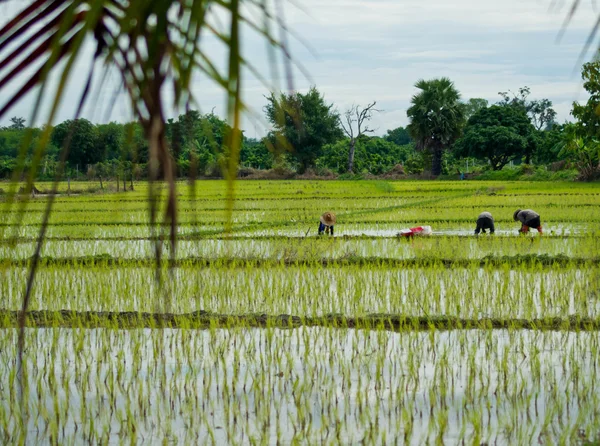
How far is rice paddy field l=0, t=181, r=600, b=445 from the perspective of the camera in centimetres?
319

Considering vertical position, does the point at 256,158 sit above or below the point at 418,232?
above

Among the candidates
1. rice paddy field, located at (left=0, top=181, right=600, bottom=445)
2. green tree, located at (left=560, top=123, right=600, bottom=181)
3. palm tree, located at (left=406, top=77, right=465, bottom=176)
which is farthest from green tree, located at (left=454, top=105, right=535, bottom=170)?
rice paddy field, located at (left=0, top=181, right=600, bottom=445)

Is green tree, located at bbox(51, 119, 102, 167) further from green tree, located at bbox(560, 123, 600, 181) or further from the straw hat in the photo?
green tree, located at bbox(560, 123, 600, 181)

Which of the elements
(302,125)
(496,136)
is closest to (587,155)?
(496,136)

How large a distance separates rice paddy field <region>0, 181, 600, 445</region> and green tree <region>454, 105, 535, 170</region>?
25.2 meters

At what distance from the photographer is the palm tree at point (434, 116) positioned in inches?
1356

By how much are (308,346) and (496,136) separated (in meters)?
30.1

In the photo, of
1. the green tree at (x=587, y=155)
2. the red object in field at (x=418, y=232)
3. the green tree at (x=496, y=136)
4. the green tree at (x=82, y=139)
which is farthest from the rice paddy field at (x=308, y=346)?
the green tree at (x=496, y=136)

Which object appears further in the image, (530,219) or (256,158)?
(256,158)

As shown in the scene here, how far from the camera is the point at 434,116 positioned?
114ft

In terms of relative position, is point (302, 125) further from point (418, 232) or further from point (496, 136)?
point (496, 136)

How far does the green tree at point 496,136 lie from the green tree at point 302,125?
5910 millimetres

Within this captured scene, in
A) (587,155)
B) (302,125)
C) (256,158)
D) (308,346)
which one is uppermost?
(256,158)

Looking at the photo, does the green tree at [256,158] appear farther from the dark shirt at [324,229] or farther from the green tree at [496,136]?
the dark shirt at [324,229]
